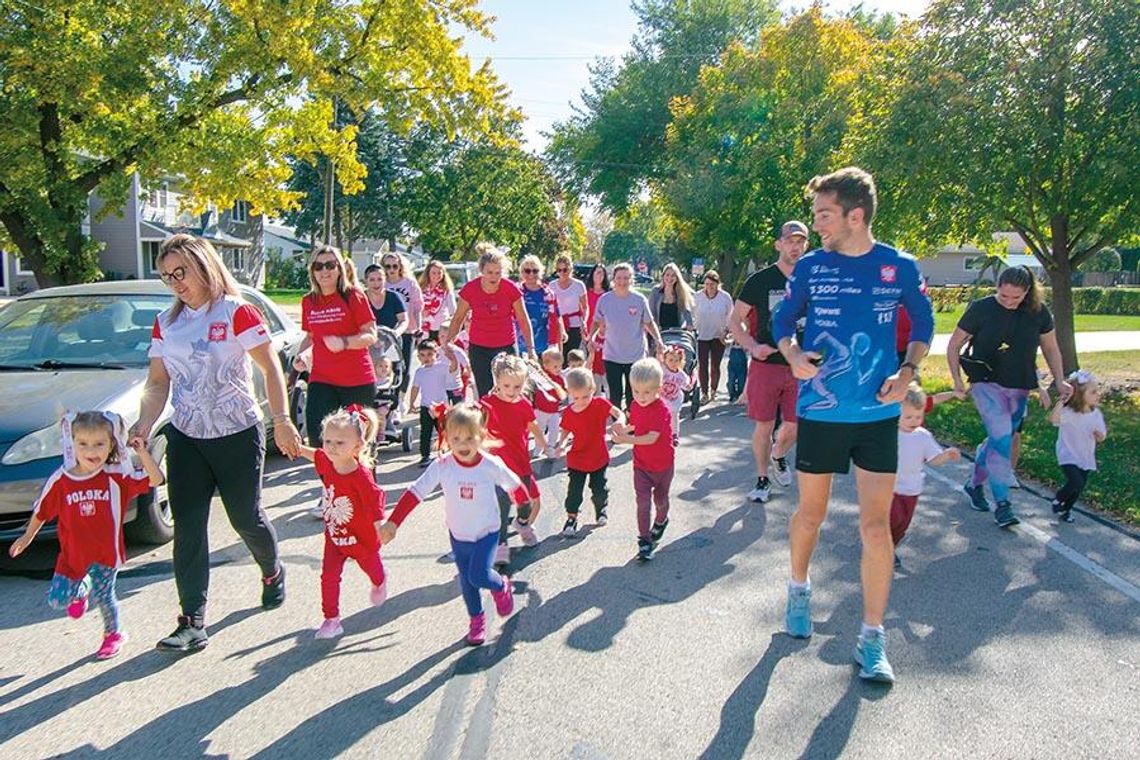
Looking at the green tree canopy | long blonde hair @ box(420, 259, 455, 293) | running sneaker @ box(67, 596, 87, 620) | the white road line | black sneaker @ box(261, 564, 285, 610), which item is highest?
the green tree canopy

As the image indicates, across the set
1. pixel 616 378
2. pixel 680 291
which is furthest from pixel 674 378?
pixel 680 291

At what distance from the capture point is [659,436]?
5543 mm

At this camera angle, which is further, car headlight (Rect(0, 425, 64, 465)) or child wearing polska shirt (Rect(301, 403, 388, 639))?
car headlight (Rect(0, 425, 64, 465))

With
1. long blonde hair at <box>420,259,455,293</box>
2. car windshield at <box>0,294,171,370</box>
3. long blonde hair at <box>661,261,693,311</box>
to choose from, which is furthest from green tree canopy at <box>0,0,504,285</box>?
long blonde hair at <box>661,261,693,311</box>

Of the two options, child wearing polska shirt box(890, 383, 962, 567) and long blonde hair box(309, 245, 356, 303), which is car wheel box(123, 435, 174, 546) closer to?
long blonde hair box(309, 245, 356, 303)

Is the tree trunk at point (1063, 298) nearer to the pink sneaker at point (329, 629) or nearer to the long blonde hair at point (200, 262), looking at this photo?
the pink sneaker at point (329, 629)

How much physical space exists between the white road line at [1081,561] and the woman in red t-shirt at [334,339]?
4.72 m

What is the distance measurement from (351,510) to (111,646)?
1.24m

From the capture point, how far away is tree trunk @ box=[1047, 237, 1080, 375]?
14398mm

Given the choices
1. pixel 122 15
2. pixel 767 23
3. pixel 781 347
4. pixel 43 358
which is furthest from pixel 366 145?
pixel 781 347

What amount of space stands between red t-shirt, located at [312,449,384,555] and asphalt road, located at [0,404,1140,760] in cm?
45

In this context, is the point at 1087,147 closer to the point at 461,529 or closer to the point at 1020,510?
the point at 1020,510

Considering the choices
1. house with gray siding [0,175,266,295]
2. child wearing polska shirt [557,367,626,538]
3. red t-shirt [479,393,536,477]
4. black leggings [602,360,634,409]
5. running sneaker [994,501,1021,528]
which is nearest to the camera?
red t-shirt [479,393,536,477]

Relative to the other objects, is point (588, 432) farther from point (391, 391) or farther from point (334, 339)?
point (391, 391)
